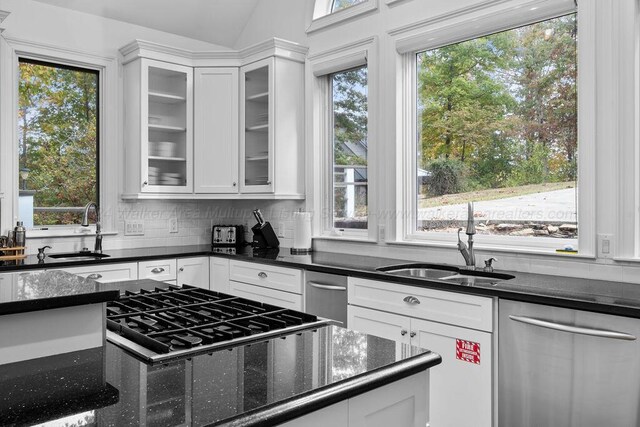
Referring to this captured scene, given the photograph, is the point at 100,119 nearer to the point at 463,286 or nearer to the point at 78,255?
the point at 78,255

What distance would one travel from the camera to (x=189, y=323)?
60.1 inches

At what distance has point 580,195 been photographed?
2.73 m

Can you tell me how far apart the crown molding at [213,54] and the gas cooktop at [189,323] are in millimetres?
2760

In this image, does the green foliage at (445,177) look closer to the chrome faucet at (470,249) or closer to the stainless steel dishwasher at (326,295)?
the chrome faucet at (470,249)

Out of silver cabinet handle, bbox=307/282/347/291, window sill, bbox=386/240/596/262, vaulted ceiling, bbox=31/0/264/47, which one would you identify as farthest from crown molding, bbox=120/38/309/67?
silver cabinet handle, bbox=307/282/347/291

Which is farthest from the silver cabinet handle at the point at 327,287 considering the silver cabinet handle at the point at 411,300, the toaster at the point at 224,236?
the toaster at the point at 224,236

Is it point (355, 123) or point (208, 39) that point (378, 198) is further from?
point (208, 39)

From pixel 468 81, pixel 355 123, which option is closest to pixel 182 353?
pixel 468 81

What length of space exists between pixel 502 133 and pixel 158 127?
2.72 meters

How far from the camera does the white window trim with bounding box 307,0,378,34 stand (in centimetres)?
384

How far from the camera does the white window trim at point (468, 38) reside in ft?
8.82

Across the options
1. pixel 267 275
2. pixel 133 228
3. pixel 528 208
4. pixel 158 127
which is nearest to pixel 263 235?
pixel 267 275

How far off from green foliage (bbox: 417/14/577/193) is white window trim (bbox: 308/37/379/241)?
39 cm

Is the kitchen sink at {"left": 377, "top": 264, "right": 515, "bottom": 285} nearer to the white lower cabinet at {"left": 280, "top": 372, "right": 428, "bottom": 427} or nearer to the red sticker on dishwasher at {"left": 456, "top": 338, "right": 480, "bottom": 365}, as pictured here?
the red sticker on dishwasher at {"left": 456, "top": 338, "right": 480, "bottom": 365}
